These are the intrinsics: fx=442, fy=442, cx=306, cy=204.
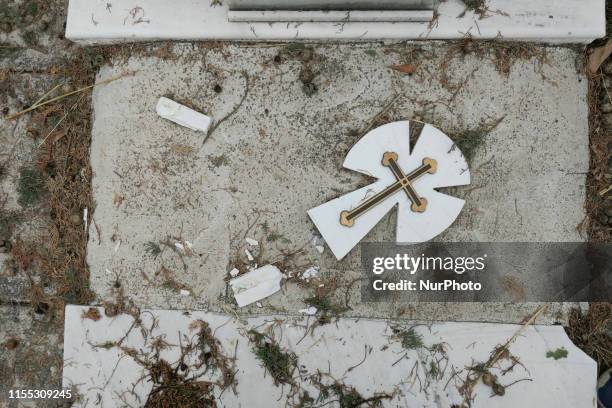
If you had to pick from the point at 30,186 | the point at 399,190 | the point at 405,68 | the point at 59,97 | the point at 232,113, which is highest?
the point at 59,97

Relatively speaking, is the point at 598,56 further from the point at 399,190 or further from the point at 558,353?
the point at 558,353

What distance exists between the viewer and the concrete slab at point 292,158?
2660 millimetres

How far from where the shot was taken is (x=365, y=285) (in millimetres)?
2664

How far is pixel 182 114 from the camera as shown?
106 inches

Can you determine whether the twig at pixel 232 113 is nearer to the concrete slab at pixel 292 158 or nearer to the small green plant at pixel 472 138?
the concrete slab at pixel 292 158

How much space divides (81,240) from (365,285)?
5.84 ft

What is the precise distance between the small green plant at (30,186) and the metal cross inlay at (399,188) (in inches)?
76.0

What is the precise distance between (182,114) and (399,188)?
1.38 meters

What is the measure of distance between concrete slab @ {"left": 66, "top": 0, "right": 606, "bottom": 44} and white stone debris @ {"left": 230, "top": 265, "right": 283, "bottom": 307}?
141 cm

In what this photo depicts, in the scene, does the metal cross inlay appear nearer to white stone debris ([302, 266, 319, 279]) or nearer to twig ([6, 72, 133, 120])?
white stone debris ([302, 266, 319, 279])

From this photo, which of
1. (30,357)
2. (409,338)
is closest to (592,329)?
(409,338)

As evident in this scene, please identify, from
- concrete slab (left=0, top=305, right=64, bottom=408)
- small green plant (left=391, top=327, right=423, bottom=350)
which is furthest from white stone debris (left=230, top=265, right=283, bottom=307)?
concrete slab (left=0, top=305, right=64, bottom=408)

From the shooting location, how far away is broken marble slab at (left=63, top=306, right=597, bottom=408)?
2604 millimetres

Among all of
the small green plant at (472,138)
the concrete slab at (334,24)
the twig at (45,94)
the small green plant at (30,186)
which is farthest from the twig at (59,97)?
the small green plant at (472,138)
